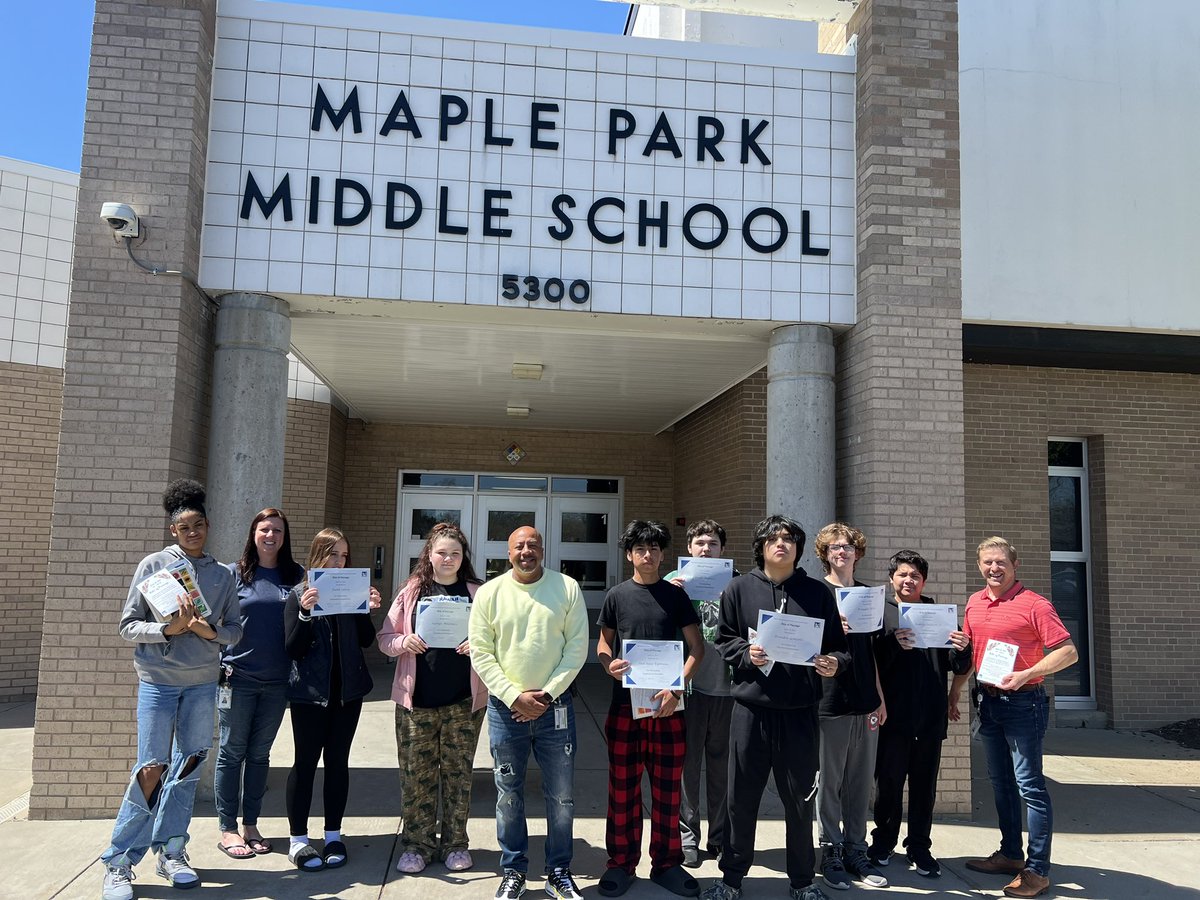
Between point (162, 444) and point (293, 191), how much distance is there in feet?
6.47

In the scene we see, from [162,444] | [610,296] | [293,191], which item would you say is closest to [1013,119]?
[610,296]

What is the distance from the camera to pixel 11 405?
9445 mm

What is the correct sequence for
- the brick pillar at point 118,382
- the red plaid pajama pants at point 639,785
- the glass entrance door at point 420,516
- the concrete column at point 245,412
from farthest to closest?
the glass entrance door at point 420,516 → the concrete column at point 245,412 → the brick pillar at point 118,382 → the red plaid pajama pants at point 639,785

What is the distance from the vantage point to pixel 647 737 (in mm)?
4812

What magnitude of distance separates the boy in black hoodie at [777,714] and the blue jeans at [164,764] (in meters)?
2.72

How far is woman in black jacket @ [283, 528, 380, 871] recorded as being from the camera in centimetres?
491

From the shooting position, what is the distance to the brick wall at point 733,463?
Answer: 9320 millimetres

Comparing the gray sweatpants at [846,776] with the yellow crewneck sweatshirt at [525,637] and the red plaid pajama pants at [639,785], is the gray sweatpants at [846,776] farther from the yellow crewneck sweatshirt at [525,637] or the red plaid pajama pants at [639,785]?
the yellow crewneck sweatshirt at [525,637]

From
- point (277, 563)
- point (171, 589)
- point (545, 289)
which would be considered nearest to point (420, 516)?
point (545, 289)

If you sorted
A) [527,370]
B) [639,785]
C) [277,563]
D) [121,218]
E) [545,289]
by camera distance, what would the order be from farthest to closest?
[527,370] → [545,289] → [121,218] → [277,563] → [639,785]

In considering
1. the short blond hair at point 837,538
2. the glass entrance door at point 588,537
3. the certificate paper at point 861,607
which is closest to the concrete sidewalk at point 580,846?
the certificate paper at point 861,607

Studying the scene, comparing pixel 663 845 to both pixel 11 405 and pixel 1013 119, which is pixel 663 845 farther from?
pixel 11 405

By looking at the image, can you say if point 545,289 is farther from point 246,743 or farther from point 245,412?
point 246,743

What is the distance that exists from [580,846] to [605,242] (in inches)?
159
